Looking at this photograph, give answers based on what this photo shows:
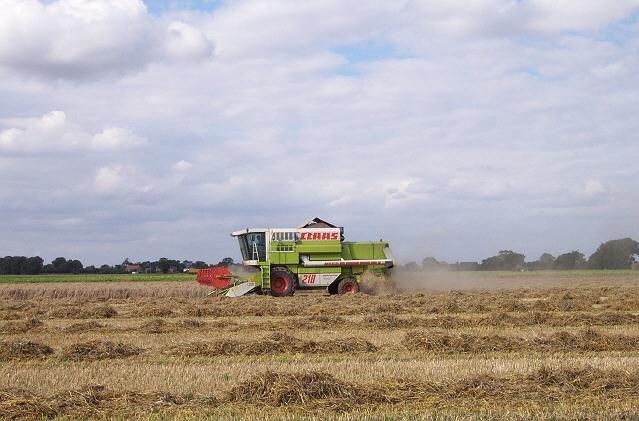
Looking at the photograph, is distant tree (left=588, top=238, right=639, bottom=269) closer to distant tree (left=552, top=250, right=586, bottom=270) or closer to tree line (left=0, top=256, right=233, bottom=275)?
distant tree (left=552, top=250, right=586, bottom=270)

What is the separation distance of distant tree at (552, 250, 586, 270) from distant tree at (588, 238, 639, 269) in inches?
56.0

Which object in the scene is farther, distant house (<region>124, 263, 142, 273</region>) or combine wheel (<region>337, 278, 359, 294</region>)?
distant house (<region>124, 263, 142, 273</region>)

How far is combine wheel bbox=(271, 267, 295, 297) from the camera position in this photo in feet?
102

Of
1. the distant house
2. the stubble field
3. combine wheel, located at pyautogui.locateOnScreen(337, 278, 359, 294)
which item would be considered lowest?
the stubble field

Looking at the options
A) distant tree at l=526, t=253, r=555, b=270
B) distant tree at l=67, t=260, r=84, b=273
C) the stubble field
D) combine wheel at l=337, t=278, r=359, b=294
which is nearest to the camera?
the stubble field

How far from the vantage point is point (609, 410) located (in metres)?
8.22

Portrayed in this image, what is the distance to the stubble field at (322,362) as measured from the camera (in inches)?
332

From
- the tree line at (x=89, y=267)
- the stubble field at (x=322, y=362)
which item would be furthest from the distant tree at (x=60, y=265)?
the stubble field at (x=322, y=362)

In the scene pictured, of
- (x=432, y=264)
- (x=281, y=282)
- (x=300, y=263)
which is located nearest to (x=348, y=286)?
(x=300, y=263)

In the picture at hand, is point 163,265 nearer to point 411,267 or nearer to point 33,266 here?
point 33,266

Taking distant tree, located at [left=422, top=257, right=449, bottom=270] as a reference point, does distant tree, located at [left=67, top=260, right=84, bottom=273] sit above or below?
above

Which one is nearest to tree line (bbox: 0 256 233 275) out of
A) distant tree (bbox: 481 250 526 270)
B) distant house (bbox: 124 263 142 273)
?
distant house (bbox: 124 263 142 273)

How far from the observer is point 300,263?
31.7m

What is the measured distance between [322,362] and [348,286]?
64.7 feet
